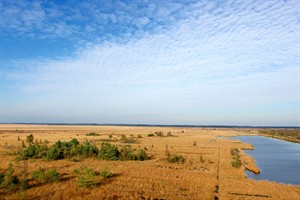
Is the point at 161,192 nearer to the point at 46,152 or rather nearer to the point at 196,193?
the point at 196,193

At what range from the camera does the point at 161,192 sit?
779 inches

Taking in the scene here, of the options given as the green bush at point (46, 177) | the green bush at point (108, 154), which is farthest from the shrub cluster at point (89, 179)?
the green bush at point (108, 154)

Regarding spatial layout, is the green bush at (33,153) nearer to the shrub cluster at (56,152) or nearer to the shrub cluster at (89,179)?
the shrub cluster at (56,152)

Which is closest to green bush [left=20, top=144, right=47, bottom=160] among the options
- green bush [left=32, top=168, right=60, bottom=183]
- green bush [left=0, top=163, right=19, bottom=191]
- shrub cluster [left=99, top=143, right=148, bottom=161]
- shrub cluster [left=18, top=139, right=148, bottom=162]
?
shrub cluster [left=18, top=139, right=148, bottom=162]

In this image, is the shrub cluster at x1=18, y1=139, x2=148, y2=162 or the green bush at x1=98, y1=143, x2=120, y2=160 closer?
the shrub cluster at x1=18, y1=139, x2=148, y2=162

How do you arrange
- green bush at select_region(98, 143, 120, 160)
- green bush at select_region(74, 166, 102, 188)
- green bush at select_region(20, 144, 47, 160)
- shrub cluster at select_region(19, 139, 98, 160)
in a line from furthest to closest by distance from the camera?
green bush at select_region(98, 143, 120, 160) < shrub cluster at select_region(19, 139, 98, 160) < green bush at select_region(20, 144, 47, 160) < green bush at select_region(74, 166, 102, 188)

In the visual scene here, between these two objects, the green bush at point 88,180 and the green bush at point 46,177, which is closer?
the green bush at point 88,180

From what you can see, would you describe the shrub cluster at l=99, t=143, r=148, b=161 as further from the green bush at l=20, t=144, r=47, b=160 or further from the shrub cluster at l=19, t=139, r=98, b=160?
the green bush at l=20, t=144, r=47, b=160

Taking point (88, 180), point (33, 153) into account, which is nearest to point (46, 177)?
point (88, 180)

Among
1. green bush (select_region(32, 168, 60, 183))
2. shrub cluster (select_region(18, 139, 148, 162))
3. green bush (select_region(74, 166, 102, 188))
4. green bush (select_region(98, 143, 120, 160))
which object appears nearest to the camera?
green bush (select_region(74, 166, 102, 188))

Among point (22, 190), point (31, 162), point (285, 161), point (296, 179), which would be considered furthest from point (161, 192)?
point (285, 161)

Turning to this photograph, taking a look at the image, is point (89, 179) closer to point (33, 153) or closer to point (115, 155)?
point (115, 155)

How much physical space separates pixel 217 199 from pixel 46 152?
2068 cm

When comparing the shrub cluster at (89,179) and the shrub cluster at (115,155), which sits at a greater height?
the shrub cluster at (115,155)
